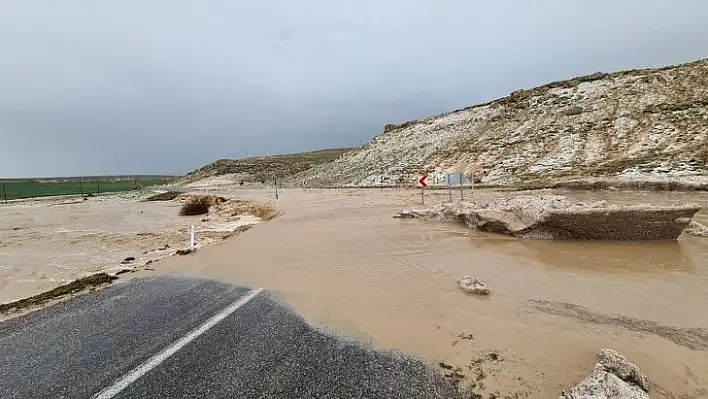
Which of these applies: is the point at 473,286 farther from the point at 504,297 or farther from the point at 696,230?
the point at 696,230

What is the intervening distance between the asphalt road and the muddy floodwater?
0.49m

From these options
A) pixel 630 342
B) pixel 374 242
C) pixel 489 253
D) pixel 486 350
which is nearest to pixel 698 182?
pixel 489 253

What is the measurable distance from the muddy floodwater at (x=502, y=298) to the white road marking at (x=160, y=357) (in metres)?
1.00

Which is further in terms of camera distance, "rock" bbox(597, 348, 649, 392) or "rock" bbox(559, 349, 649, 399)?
"rock" bbox(597, 348, 649, 392)

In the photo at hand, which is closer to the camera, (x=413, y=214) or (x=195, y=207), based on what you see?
(x=413, y=214)

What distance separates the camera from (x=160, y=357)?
4.03 meters

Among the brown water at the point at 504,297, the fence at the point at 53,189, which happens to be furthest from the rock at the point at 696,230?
the fence at the point at 53,189

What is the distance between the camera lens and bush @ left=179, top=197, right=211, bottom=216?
22406 millimetres

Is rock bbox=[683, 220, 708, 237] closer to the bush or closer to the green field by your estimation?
the bush

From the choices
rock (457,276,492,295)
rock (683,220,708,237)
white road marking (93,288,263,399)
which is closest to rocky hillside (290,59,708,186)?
rock (683,220,708,237)

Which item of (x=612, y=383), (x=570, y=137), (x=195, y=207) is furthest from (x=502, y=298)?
(x=570, y=137)

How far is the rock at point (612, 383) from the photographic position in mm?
2928

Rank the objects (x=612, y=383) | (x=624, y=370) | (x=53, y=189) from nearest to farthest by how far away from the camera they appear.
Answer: (x=612, y=383), (x=624, y=370), (x=53, y=189)

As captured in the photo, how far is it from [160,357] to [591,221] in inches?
342
